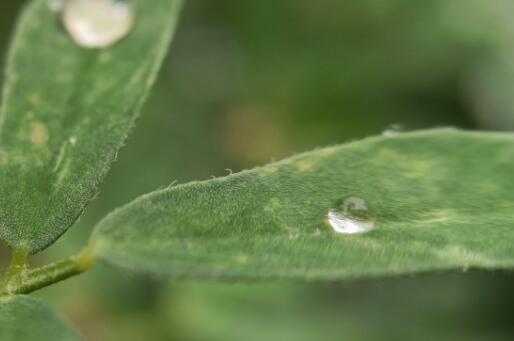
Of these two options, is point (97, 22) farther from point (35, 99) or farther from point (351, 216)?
point (351, 216)

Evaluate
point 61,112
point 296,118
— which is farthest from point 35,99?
point 296,118

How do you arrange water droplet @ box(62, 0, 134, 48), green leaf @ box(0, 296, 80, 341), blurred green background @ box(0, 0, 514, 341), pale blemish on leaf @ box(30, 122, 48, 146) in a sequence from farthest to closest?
blurred green background @ box(0, 0, 514, 341)
water droplet @ box(62, 0, 134, 48)
pale blemish on leaf @ box(30, 122, 48, 146)
green leaf @ box(0, 296, 80, 341)

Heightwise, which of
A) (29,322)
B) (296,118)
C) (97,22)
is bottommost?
(296,118)

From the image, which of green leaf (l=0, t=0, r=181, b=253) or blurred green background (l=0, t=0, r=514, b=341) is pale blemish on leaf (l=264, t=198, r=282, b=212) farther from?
blurred green background (l=0, t=0, r=514, b=341)

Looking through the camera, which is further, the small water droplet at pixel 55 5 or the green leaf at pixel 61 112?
the small water droplet at pixel 55 5

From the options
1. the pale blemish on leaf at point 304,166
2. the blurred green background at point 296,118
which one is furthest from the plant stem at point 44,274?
the blurred green background at point 296,118

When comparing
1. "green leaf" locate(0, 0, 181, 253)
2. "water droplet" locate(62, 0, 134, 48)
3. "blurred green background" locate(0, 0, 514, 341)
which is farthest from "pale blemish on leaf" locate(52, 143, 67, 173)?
"blurred green background" locate(0, 0, 514, 341)

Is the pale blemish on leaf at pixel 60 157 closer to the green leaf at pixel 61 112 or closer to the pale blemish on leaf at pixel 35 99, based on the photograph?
the green leaf at pixel 61 112
